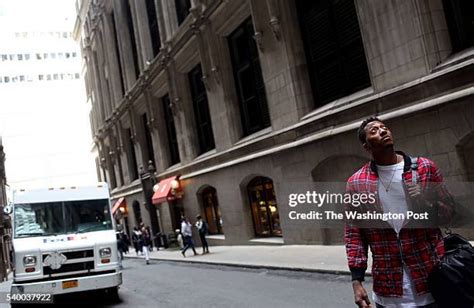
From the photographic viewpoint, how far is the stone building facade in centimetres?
1141

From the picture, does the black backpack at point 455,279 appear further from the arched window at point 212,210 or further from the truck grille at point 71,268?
the arched window at point 212,210

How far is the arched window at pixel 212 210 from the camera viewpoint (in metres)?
24.0

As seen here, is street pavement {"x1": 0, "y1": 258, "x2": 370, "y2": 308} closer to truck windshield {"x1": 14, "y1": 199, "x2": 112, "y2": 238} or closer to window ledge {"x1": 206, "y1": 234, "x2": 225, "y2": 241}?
truck windshield {"x1": 14, "y1": 199, "x2": 112, "y2": 238}

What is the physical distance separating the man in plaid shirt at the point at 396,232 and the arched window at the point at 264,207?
617 inches

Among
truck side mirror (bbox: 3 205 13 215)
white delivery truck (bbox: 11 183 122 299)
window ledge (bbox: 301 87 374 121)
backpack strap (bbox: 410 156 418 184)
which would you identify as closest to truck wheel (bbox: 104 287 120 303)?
white delivery truck (bbox: 11 183 122 299)

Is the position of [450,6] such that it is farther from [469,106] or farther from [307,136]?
[307,136]

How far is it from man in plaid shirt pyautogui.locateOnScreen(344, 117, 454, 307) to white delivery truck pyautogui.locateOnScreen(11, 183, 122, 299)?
25.9ft

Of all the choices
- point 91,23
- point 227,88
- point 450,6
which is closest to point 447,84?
point 450,6

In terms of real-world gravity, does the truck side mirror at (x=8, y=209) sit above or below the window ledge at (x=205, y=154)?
below

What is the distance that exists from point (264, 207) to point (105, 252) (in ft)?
33.1

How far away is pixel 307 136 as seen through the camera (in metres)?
15.6

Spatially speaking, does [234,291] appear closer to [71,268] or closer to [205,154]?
[71,268]

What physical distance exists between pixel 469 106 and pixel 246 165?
Answer: 10.3m

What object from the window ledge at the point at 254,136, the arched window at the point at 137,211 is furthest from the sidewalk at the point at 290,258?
the arched window at the point at 137,211
